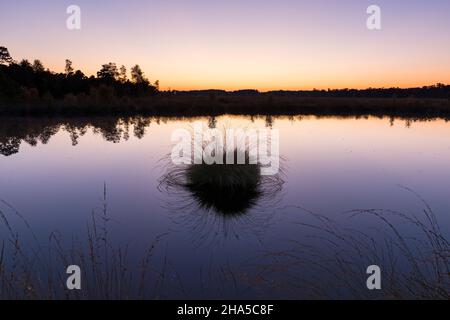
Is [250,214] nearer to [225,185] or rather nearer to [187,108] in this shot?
[225,185]

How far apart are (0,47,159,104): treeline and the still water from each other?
2756cm

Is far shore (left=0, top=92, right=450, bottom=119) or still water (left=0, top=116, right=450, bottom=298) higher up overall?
far shore (left=0, top=92, right=450, bottom=119)

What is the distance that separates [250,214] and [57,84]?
6242cm

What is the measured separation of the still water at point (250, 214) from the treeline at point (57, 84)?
27.6 metres

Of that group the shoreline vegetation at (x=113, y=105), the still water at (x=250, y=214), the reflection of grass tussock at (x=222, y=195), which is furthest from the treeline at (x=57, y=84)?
the reflection of grass tussock at (x=222, y=195)

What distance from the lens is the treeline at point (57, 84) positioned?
4044 centimetres

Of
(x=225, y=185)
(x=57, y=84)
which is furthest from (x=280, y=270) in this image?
(x=57, y=84)

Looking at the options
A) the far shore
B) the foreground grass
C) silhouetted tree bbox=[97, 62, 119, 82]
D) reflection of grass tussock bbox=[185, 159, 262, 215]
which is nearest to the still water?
the foreground grass

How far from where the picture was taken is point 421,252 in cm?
624

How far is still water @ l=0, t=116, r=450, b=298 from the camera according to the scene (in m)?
5.33

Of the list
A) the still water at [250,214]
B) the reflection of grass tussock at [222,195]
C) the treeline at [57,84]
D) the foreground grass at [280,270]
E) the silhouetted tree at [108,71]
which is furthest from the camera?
the silhouetted tree at [108,71]

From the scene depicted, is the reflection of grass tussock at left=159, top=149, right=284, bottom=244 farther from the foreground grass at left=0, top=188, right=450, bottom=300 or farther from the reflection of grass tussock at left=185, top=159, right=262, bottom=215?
the foreground grass at left=0, top=188, right=450, bottom=300

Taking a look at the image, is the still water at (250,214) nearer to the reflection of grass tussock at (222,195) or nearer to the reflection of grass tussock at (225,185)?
the reflection of grass tussock at (222,195)
